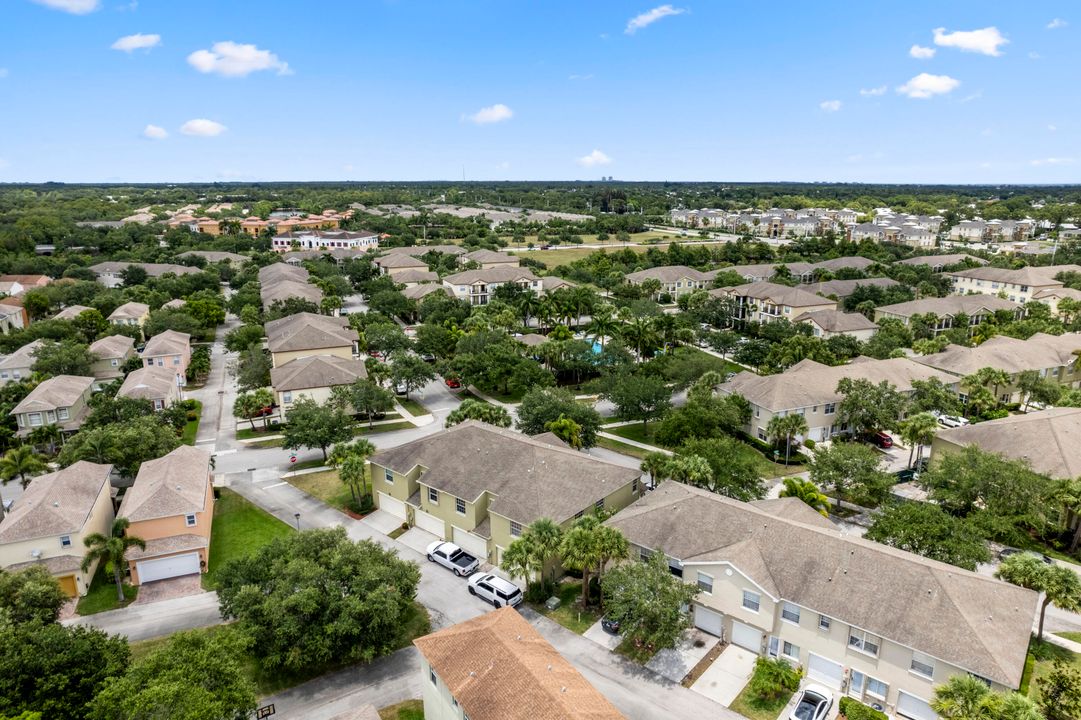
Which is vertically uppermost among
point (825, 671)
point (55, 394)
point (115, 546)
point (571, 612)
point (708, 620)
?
point (55, 394)

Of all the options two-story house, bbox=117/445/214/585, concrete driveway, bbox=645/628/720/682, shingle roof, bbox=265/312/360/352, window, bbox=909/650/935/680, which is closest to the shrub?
window, bbox=909/650/935/680

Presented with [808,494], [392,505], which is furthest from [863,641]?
[392,505]

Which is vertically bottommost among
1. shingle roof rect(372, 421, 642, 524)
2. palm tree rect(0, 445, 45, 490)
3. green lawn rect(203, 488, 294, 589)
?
green lawn rect(203, 488, 294, 589)

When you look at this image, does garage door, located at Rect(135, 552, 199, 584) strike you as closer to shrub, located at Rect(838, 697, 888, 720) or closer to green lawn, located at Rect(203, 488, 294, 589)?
green lawn, located at Rect(203, 488, 294, 589)

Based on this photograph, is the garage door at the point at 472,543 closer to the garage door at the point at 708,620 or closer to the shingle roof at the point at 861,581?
the shingle roof at the point at 861,581

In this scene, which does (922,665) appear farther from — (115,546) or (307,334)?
(307,334)

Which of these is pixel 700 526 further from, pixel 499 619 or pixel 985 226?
pixel 985 226
